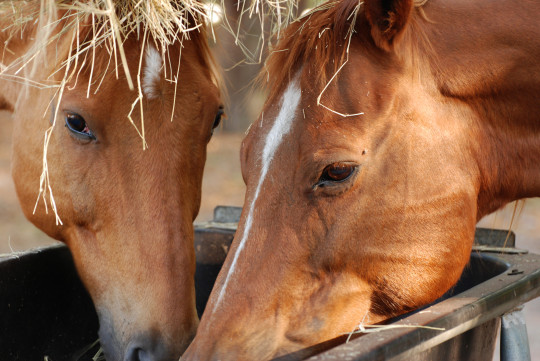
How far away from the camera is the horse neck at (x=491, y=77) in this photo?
5.52 ft

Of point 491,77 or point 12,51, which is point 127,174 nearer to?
point 12,51

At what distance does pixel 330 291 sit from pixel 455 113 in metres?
0.62

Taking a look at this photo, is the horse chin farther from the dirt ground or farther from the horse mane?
the dirt ground

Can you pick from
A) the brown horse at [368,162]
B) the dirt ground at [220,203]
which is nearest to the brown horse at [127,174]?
the brown horse at [368,162]

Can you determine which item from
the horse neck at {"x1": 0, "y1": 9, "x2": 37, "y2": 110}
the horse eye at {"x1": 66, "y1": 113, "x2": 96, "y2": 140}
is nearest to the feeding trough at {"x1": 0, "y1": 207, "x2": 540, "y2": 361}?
the horse eye at {"x1": 66, "y1": 113, "x2": 96, "y2": 140}

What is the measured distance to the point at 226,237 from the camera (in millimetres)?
2646

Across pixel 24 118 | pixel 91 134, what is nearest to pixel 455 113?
pixel 91 134

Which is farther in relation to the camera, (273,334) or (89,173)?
(89,173)

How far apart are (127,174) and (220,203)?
5.81 m

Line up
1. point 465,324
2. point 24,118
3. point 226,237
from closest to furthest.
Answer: point 465,324
point 24,118
point 226,237

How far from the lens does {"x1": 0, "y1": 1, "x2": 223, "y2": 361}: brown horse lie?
193cm

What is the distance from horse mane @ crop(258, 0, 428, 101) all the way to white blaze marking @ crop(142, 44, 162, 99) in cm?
45

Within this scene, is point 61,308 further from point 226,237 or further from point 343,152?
point 343,152

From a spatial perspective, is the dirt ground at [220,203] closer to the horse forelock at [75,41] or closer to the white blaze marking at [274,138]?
the horse forelock at [75,41]
